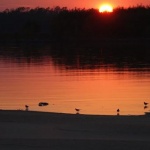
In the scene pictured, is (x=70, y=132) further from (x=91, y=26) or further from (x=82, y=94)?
(x=91, y=26)

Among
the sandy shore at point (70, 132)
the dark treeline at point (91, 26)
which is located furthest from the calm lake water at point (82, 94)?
the dark treeline at point (91, 26)

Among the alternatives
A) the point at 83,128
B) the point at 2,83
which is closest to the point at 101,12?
the point at 2,83

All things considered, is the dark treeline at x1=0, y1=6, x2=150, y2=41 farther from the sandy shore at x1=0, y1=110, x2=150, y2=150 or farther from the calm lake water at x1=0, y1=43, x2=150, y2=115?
the sandy shore at x1=0, y1=110, x2=150, y2=150

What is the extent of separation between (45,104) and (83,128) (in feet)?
23.7

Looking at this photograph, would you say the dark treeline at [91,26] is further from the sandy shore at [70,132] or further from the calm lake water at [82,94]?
the sandy shore at [70,132]

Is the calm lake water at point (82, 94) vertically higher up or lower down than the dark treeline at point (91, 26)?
lower down

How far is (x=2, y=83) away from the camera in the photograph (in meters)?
25.5

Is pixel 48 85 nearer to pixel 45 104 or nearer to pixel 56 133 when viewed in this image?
pixel 45 104

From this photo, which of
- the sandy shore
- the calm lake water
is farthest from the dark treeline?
the sandy shore

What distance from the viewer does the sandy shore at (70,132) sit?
294 inches

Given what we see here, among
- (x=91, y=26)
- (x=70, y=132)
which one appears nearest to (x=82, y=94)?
(x=70, y=132)

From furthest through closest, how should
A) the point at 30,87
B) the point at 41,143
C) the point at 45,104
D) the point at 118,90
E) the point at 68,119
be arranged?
the point at 30,87 → the point at 118,90 → the point at 45,104 → the point at 68,119 → the point at 41,143

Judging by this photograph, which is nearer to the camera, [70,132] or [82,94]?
[70,132]

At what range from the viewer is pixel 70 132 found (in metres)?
8.75
